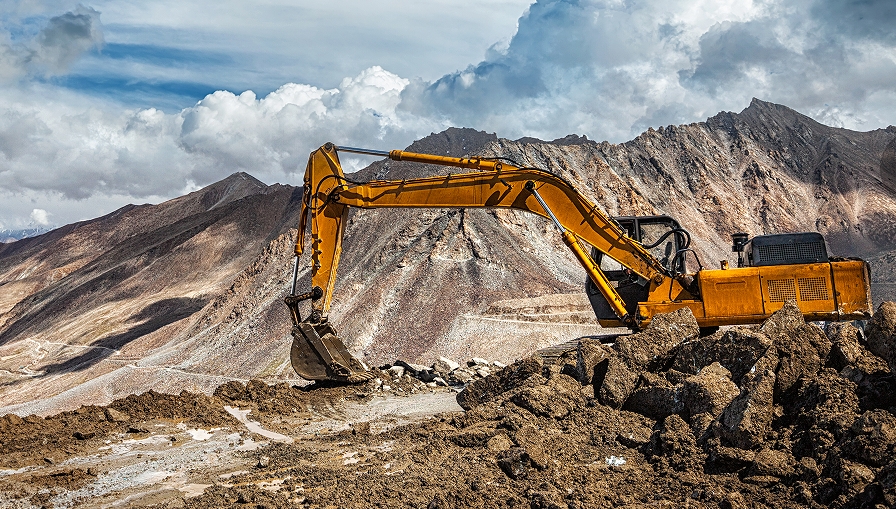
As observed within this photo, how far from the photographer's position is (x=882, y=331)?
8.02 m

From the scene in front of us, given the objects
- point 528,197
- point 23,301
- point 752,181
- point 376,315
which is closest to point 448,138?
point 752,181

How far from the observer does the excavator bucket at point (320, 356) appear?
12.3 m

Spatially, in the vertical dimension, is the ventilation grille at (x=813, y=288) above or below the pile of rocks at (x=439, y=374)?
above

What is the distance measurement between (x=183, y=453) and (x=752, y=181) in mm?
50463

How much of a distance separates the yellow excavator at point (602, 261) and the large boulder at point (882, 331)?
327cm

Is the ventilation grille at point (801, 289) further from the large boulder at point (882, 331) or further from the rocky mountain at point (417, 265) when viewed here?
the rocky mountain at point (417, 265)

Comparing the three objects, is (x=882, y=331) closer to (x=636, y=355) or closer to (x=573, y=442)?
(x=636, y=355)

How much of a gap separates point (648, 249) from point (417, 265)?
2057 cm

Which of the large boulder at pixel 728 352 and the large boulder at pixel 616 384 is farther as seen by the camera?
the large boulder at pixel 616 384

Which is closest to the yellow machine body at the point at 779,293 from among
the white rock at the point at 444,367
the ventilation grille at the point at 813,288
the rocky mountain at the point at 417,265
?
the ventilation grille at the point at 813,288

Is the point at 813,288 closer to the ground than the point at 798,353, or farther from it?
farther from it

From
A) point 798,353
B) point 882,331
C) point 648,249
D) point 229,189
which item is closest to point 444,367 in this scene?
point 648,249

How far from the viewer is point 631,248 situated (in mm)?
12375

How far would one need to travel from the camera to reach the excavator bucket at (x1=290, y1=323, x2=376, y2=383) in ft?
40.4
